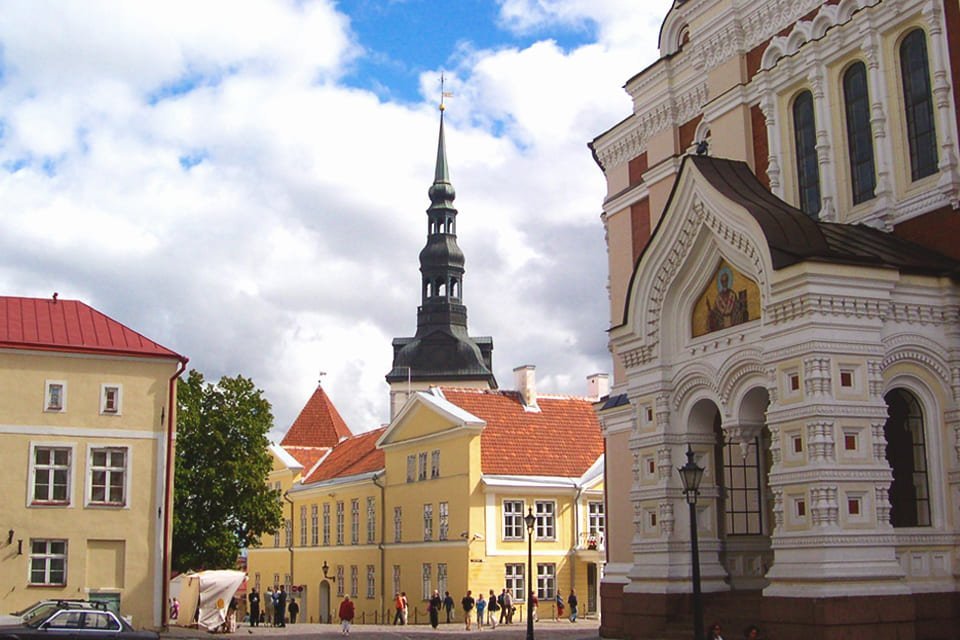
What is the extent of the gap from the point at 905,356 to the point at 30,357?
22.5 m

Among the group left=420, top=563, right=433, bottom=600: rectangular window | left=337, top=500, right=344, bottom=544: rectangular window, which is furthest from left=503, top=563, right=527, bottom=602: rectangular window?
left=337, top=500, right=344, bottom=544: rectangular window

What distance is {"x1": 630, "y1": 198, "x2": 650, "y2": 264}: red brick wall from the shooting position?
2942cm

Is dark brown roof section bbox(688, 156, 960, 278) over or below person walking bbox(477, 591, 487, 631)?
over

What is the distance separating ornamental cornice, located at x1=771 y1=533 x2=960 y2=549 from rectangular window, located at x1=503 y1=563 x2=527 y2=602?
27.6 metres

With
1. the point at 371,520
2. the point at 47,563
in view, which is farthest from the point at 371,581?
the point at 47,563

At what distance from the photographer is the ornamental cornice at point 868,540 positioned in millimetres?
18109

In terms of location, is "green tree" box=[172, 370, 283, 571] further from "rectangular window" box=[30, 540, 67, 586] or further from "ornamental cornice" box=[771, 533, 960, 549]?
"ornamental cornice" box=[771, 533, 960, 549]

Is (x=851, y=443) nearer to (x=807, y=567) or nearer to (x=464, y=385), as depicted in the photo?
(x=807, y=567)

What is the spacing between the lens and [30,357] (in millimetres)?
31875

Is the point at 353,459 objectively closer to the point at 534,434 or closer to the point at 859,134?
the point at 534,434

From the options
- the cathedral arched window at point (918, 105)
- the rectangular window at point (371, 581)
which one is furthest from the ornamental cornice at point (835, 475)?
the rectangular window at point (371, 581)

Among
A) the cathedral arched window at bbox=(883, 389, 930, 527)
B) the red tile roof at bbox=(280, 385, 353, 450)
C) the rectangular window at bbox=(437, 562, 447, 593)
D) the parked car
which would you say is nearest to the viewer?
the cathedral arched window at bbox=(883, 389, 930, 527)

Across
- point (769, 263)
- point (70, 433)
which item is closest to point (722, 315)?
point (769, 263)

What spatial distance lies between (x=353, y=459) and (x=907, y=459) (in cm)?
4407
